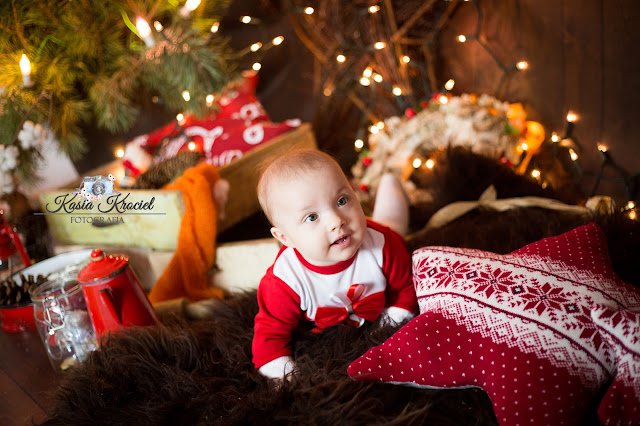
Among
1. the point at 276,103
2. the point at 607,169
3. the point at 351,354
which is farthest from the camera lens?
the point at 276,103

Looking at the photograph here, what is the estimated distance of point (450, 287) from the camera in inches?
26.7

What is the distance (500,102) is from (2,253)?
1.47 meters

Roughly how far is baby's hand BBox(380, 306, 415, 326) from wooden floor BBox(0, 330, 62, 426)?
22.6 inches

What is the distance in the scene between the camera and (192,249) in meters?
1.10

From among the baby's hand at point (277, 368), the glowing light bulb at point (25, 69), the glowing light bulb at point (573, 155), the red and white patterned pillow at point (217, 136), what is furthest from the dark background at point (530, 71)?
the glowing light bulb at point (25, 69)

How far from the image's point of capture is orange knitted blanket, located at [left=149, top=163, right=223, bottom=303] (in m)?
1.09

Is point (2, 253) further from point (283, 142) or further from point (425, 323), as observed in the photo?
point (425, 323)

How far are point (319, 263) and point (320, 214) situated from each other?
0.10m

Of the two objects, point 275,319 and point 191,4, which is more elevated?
point 191,4

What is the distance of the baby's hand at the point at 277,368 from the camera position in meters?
0.74

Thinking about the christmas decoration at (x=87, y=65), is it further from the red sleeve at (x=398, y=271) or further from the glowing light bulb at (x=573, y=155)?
the glowing light bulb at (x=573, y=155)

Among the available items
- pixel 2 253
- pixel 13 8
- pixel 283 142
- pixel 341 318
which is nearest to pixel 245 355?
pixel 341 318

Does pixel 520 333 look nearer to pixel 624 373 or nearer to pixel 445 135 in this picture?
pixel 624 373

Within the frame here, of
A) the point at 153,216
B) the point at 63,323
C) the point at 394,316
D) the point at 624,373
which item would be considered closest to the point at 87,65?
the point at 153,216
